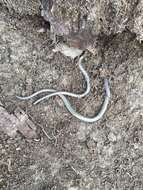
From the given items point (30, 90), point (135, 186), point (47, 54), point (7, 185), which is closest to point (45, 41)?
point (47, 54)

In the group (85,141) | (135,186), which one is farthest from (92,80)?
(135,186)

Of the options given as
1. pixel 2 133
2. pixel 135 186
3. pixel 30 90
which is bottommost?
pixel 135 186

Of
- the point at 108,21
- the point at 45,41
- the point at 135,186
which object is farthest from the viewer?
the point at 45,41

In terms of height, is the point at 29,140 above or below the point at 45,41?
below

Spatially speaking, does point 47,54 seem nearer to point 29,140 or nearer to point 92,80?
point 92,80

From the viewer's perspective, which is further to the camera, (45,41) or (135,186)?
(45,41)

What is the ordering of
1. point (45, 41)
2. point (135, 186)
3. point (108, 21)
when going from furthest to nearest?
point (45, 41)
point (135, 186)
point (108, 21)
